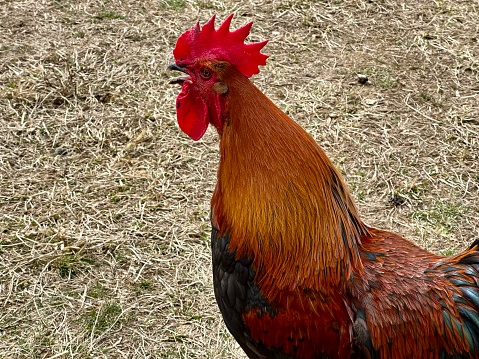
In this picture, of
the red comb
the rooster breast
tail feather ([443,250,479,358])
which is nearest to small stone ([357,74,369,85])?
the red comb

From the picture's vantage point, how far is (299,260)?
3.00 metres

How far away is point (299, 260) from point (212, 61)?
1126 millimetres

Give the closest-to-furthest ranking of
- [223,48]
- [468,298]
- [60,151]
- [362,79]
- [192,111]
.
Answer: [468,298], [223,48], [192,111], [60,151], [362,79]

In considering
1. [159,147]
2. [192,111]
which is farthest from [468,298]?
[159,147]

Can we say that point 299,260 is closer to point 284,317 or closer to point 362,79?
point 284,317

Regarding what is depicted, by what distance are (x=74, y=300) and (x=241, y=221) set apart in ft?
6.39

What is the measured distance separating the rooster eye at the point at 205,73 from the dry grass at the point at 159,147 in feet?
6.52

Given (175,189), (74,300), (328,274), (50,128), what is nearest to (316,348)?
(328,274)

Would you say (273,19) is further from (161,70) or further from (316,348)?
(316,348)

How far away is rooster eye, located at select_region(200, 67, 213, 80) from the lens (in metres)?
3.04

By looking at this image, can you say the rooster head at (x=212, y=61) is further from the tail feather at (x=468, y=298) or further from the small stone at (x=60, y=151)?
the small stone at (x=60, y=151)

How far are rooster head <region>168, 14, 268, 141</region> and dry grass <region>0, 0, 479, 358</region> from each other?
186 centimetres

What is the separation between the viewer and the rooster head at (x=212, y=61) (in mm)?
3018

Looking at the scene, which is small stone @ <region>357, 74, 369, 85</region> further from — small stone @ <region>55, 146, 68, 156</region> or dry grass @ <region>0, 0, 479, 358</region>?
small stone @ <region>55, 146, 68, 156</region>
